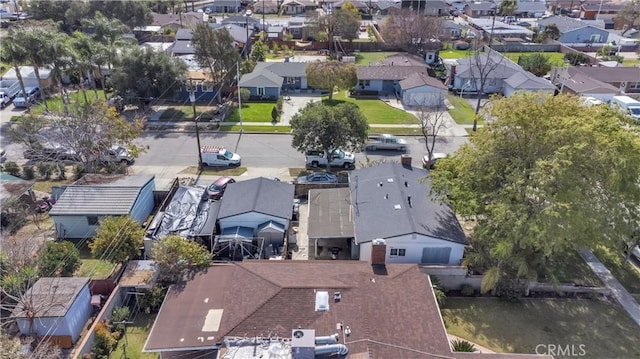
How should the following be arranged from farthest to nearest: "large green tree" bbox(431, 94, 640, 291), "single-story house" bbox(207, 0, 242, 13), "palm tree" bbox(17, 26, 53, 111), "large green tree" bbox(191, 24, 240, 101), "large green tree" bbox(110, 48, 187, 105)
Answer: "single-story house" bbox(207, 0, 242, 13), "large green tree" bbox(191, 24, 240, 101), "large green tree" bbox(110, 48, 187, 105), "palm tree" bbox(17, 26, 53, 111), "large green tree" bbox(431, 94, 640, 291)

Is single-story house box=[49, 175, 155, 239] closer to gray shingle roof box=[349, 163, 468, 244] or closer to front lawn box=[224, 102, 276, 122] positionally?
gray shingle roof box=[349, 163, 468, 244]

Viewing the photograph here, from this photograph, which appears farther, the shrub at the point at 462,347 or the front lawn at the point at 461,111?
the front lawn at the point at 461,111

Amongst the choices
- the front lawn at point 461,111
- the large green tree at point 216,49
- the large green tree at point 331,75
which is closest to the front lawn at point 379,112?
the large green tree at point 331,75

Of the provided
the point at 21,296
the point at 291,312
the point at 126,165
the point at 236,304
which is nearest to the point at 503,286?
the point at 291,312

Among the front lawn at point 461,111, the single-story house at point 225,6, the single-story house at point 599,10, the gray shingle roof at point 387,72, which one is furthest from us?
the single-story house at point 225,6

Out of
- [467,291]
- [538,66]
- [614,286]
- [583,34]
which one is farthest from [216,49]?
[583,34]

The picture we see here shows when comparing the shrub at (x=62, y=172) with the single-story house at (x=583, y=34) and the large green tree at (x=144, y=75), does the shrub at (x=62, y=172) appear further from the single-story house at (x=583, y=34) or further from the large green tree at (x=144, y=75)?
the single-story house at (x=583, y=34)

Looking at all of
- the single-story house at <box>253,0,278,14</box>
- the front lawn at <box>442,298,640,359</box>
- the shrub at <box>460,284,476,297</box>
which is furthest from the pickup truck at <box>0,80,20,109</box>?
the single-story house at <box>253,0,278,14</box>
